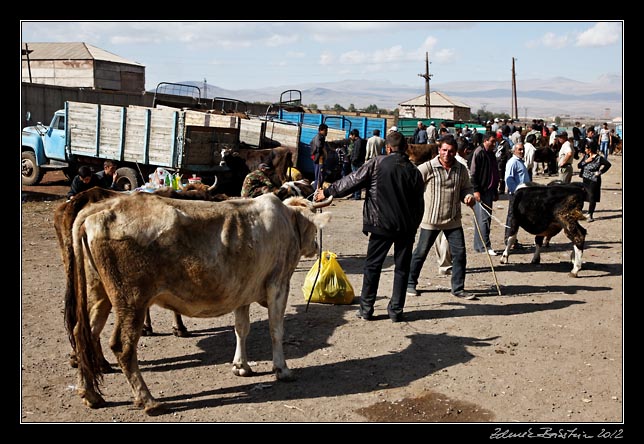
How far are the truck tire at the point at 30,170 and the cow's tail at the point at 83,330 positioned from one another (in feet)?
48.6

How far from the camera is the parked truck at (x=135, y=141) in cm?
1684

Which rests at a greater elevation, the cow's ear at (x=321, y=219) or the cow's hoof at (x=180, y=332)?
the cow's ear at (x=321, y=219)

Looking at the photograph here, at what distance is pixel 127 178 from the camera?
1702cm

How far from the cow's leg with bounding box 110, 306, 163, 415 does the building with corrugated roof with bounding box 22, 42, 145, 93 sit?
42.6 m

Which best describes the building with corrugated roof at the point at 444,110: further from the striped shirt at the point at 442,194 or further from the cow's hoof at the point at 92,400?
the cow's hoof at the point at 92,400

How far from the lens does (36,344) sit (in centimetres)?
687

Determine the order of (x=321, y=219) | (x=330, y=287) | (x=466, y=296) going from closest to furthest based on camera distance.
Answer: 1. (x=321, y=219)
2. (x=330, y=287)
3. (x=466, y=296)

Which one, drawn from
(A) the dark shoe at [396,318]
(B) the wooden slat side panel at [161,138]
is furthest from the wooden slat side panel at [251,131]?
(A) the dark shoe at [396,318]

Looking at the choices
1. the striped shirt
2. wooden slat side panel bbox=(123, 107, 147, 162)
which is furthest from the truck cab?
the striped shirt

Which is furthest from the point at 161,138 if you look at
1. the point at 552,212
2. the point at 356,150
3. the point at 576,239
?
the point at 576,239

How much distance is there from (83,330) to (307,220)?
7.55 ft

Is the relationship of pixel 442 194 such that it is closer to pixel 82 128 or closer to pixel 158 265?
pixel 158 265

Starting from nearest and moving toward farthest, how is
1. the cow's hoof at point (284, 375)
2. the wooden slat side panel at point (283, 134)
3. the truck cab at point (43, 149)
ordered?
the cow's hoof at point (284, 375), the truck cab at point (43, 149), the wooden slat side panel at point (283, 134)

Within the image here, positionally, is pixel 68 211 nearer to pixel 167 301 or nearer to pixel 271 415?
pixel 167 301
